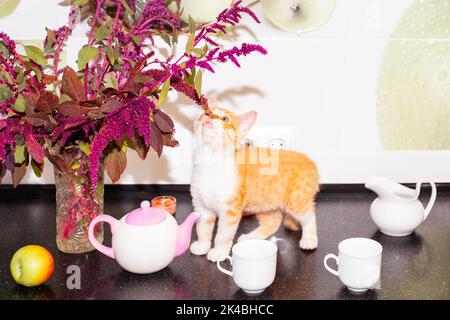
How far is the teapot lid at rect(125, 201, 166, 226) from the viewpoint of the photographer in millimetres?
1062

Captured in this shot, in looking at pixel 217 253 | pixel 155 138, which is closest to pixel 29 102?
pixel 155 138

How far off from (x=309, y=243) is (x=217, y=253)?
0.21 metres

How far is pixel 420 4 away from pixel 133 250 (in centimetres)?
98

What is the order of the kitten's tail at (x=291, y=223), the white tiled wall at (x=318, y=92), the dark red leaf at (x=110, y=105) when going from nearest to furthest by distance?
the dark red leaf at (x=110, y=105) < the kitten's tail at (x=291, y=223) < the white tiled wall at (x=318, y=92)

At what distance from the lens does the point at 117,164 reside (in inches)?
44.6

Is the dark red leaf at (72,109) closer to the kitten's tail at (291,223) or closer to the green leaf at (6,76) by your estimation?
the green leaf at (6,76)

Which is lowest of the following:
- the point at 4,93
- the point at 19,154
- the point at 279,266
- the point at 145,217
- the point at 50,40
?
the point at 279,266

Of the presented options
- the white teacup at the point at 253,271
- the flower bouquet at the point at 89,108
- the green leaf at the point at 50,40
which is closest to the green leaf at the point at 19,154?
the flower bouquet at the point at 89,108

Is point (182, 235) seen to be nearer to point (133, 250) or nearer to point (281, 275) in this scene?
point (133, 250)

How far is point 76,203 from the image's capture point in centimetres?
116

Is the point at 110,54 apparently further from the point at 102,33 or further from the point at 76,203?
the point at 76,203

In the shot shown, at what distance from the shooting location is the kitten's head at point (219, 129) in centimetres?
115

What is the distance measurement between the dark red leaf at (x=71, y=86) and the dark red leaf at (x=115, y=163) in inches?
6.3

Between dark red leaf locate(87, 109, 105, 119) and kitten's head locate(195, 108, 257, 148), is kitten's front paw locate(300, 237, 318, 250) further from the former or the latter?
dark red leaf locate(87, 109, 105, 119)
